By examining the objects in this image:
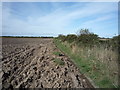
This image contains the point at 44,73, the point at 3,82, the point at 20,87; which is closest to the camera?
the point at 20,87

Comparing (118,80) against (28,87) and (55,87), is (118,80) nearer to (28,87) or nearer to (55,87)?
(55,87)

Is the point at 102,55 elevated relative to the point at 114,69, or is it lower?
elevated

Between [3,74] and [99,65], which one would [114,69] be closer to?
[99,65]

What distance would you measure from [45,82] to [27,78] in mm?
838

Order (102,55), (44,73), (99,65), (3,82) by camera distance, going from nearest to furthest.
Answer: (3,82)
(44,73)
(99,65)
(102,55)

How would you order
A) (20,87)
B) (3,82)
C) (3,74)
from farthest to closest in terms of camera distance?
(3,74)
(3,82)
(20,87)

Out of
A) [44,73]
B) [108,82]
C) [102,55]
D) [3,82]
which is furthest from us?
[102,55]

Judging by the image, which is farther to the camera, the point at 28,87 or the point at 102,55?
the point at 102,55

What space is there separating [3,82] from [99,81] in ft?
12.8

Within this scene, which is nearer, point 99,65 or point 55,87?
point 55,87

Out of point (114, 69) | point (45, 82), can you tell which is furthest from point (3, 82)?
point (114, 69)

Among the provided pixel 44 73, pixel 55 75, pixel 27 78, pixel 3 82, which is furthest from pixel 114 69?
pixel 3 82

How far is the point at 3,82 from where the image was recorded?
4883mm

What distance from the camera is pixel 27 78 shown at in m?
5.36
